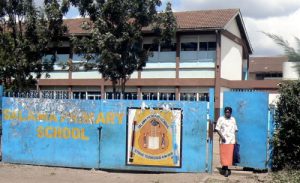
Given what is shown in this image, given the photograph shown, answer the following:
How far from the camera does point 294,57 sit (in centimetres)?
371

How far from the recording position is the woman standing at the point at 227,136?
1013 centimetres

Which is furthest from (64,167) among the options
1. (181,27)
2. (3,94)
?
(181,27)

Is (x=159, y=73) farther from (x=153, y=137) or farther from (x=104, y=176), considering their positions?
(x=104, y=176)

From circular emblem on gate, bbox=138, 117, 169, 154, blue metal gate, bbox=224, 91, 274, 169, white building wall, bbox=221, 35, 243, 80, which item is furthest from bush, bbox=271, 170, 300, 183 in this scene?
white building wall, bbox=221, 35, 243, 80

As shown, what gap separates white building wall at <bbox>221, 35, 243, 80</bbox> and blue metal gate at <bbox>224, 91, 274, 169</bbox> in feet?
70.6

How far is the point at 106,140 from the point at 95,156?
1.47 ft

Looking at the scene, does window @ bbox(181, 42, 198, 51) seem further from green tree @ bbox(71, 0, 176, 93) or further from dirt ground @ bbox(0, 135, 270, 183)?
dirt ground @ bbox(0, 135, 270, 183)

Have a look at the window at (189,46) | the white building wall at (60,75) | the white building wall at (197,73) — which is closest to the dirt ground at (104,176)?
the white building wall at (197,73)

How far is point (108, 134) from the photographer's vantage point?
36.5 ft

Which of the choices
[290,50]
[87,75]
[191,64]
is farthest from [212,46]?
[290,50]

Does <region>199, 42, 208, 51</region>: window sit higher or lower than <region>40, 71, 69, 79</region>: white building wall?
higher

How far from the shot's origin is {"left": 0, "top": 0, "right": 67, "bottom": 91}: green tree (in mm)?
16406

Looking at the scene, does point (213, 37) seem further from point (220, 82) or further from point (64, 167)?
point (64, 167)

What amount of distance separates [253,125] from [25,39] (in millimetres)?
9655
